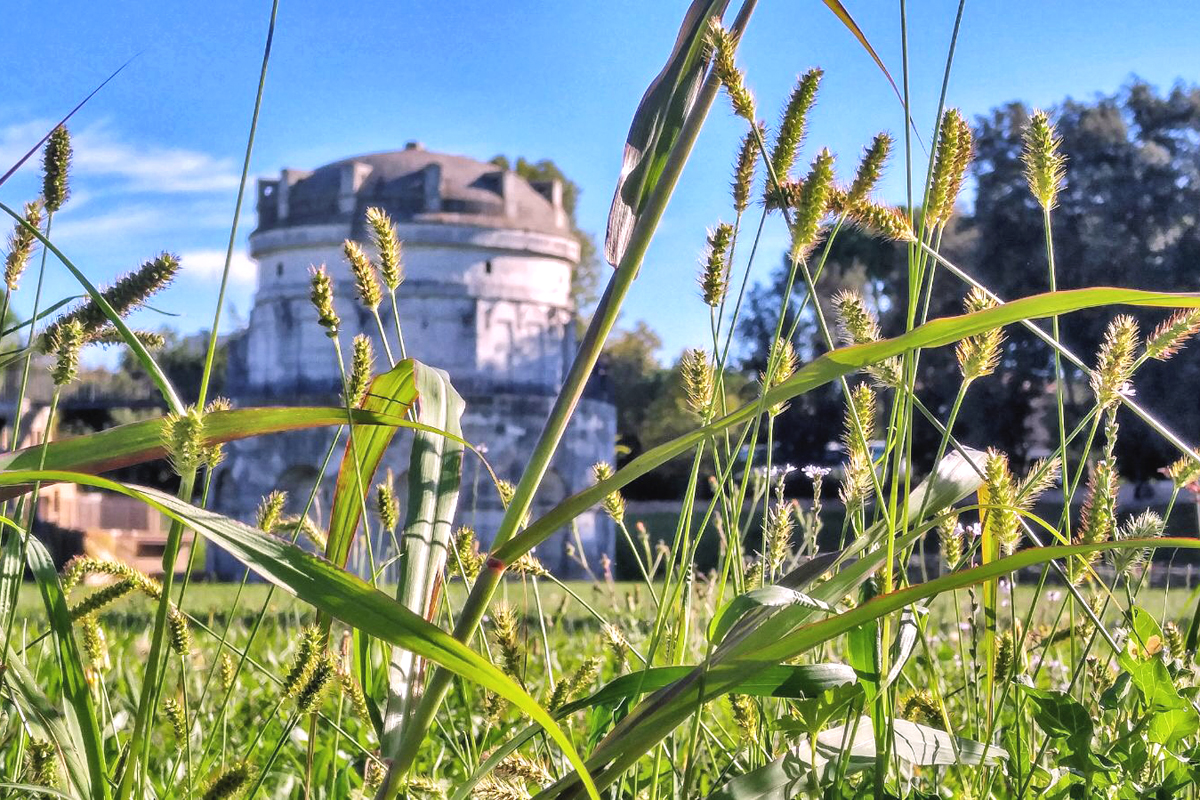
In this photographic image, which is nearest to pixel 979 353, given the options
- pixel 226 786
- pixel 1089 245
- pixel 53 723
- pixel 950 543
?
pixel 950 543

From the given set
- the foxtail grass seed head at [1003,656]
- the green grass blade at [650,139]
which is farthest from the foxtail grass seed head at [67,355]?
the foxtail grass seed head at [1003,656]

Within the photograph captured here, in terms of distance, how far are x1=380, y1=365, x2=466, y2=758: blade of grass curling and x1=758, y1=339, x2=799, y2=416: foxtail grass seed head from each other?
0.19 m

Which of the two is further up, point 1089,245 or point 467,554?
point 1089,245

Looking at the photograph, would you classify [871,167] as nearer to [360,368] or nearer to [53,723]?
[360,368]

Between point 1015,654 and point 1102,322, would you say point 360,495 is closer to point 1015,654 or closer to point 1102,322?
point 1015,654

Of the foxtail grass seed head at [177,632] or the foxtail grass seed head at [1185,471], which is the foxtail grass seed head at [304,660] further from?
the foxtail grass seed head at [1185,471]

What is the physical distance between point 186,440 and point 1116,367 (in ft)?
1.80

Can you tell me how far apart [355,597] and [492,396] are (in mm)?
18781

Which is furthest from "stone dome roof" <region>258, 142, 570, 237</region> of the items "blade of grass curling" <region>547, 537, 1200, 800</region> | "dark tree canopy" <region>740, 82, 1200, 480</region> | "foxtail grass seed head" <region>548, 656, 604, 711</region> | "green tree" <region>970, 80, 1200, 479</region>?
"blade of grass curling" <region>547, 537, 1200, 800</region>

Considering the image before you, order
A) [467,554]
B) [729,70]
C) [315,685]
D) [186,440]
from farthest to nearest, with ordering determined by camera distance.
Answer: [467,554], [315,685], [729,70], [186,440]

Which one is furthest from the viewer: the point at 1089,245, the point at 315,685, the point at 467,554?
the point at 1089,245

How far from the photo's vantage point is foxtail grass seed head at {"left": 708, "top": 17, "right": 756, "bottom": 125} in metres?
0.67

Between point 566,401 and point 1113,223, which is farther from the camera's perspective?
point 1113,223

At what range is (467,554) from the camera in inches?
39.2
